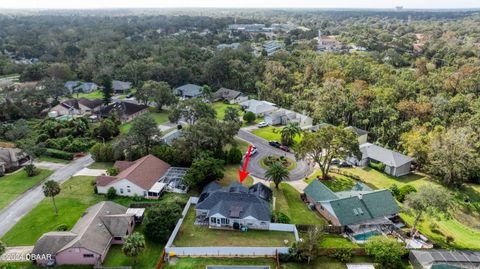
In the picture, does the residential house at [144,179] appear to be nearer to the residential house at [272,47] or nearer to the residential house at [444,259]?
the residential house at [444,259]

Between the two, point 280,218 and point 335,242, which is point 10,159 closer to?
point 280,218

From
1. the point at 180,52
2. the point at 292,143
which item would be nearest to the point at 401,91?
the point at 292,143

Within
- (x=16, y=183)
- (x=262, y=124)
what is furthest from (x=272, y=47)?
(x=16, y=183)

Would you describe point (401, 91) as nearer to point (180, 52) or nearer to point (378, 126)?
point (378, 126)

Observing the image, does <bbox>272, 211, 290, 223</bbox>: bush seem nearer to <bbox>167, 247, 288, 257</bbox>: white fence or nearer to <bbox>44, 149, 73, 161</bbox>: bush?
<bbox>167, 247, 288, 257</bbox>: white fence

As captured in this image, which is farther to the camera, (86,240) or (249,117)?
(249,117)
